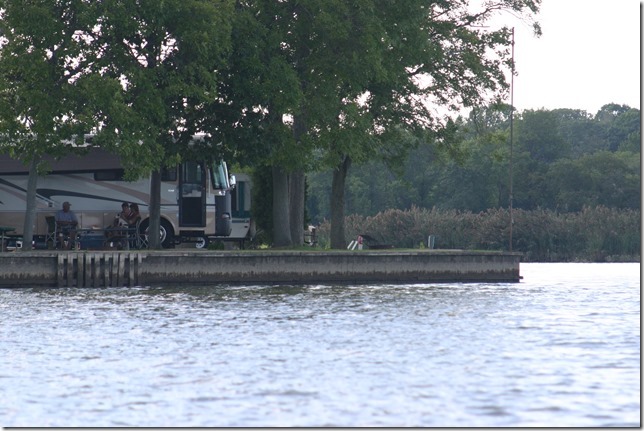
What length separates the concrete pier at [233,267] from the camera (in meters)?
37.4

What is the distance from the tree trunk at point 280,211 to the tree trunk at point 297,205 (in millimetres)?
1929

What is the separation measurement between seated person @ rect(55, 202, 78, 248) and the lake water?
6660mm

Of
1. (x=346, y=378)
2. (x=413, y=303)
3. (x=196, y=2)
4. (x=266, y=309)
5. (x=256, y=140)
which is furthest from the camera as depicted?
(x=256, y=140)

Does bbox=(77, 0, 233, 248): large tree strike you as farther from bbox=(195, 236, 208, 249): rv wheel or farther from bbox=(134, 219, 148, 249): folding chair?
bbox=(195, 236, 208, 249): rv wheel

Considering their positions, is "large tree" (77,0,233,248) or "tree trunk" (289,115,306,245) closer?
"large tree" (77,0,233,248)

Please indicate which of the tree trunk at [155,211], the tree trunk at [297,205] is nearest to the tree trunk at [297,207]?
the tree trunk at [297,205]

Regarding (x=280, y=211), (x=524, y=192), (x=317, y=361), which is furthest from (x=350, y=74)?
(x=524, y=192)

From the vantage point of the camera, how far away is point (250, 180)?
50719 mm

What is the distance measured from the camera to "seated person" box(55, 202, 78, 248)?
41.5 m

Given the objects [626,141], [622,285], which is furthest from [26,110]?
[626,141]

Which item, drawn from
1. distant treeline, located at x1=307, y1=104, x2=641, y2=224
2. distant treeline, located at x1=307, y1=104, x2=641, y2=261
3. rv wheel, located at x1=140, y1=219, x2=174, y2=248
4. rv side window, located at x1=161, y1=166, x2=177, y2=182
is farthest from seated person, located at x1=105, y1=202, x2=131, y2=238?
distant treeline, located at x1=307, y1=104, x2=641, y2=224

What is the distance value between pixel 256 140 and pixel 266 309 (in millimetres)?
11895

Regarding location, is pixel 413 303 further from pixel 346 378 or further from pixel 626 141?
pixel 626 141

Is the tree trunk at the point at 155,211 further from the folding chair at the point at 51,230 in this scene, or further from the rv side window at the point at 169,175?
the folding chair at the point at 51,230
